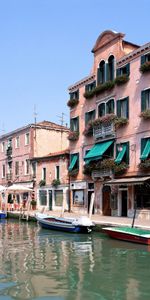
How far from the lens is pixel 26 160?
41969mm

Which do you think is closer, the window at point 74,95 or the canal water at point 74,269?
the canal water at point 74,269

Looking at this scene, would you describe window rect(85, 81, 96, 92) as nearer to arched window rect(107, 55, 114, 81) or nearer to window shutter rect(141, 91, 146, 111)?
arched window rect(107, 55, 114, 81)

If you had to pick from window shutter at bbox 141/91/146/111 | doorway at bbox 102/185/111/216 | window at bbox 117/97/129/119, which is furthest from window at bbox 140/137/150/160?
doorway at bbox 102/185/111/216

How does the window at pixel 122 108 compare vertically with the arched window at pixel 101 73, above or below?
below

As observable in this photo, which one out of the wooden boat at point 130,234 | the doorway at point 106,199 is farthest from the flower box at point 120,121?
the wooden boat at point 130,234

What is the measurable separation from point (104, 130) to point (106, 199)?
188 inches

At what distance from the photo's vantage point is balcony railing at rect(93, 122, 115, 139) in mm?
27719

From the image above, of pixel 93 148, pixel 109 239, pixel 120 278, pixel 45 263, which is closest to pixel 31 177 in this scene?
pixel 93 148

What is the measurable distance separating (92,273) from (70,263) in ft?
5.82

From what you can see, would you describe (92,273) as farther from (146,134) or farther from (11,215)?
(11,215)

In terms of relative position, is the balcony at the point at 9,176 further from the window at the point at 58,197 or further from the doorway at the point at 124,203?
the doorway at the point at 124,203

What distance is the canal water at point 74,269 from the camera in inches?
386

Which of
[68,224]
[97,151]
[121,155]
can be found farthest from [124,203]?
[68,224]

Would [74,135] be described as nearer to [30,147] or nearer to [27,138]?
[30,147]
